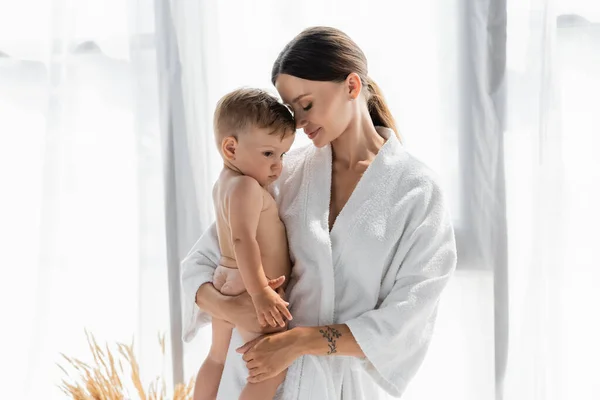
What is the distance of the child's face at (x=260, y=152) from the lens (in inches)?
65.1

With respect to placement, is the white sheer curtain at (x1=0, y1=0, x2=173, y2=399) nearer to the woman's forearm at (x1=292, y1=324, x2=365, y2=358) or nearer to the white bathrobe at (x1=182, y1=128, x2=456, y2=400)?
the white bathrobe at (x1=182, y1=128, x2=456, y2=400)

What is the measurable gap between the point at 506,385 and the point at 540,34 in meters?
0.95

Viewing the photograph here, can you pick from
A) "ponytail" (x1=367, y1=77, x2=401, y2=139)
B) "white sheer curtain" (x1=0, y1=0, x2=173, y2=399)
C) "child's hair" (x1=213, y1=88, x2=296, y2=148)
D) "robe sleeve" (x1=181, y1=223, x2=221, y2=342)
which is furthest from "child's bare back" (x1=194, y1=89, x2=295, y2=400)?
"white sheer curtain" (x1=0, y1=0, x2=173, y2=399)

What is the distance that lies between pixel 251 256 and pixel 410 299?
358mm

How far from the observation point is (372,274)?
1.69 m

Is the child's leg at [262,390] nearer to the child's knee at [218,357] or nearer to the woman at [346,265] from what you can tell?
the woman at [346,265]

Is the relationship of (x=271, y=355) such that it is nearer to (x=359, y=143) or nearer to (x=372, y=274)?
(x=372, y=274)

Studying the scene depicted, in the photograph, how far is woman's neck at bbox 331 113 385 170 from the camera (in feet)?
5.98

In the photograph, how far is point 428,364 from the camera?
2.13m

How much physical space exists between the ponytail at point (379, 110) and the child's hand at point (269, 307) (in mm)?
541

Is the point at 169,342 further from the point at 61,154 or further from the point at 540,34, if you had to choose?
the point at 540,34

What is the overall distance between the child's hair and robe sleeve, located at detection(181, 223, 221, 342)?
1.09 feet

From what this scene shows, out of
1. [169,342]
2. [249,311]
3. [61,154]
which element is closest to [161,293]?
[169,342]

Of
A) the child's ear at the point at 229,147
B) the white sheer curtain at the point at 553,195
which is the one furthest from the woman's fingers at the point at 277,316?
the white sheer curtain at the point at 553,195
